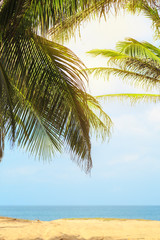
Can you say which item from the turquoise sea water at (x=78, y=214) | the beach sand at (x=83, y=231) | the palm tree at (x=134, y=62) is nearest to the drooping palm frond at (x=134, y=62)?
the palm tree at (x=134, y=62)

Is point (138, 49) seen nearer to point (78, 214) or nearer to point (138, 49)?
point (138, 49)

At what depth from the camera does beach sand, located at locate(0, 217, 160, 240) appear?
205 inches

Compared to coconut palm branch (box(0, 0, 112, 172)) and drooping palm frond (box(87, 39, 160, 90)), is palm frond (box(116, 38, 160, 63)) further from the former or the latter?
coconut palm branch (box(0, 0, 112, 172))

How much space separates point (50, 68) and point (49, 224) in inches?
106

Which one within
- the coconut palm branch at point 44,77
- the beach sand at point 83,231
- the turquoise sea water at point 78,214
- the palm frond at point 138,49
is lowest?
the turquoise sea water at point 78,214

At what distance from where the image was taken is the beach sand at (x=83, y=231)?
5215 millimetres

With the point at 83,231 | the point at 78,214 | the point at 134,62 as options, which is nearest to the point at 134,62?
the point at 134,62

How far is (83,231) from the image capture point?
5.45 metres

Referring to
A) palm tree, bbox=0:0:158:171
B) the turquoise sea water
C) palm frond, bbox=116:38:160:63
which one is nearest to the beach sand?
palm tree, bbox=0:0:158:171

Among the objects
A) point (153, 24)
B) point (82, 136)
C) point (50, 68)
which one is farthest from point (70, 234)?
point (153, 24)

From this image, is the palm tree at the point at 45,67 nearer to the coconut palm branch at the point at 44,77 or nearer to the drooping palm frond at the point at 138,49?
the coconut palm branch at the point at 44,77

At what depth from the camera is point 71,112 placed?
5.81 meters

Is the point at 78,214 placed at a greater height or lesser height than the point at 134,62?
lesser

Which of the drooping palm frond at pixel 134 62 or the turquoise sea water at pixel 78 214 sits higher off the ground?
the drooping palm frond at pixel 134 62
